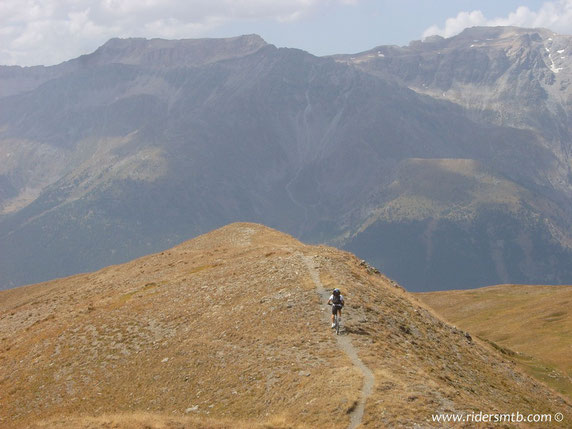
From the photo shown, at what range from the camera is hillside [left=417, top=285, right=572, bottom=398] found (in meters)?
73.6

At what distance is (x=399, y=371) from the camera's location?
34625 mm

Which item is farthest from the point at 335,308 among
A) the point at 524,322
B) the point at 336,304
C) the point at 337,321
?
the point at 524,322

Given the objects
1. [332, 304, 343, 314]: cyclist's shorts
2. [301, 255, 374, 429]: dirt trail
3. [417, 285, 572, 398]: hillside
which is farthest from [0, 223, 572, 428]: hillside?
[417, 285, 572, 398]: hillside

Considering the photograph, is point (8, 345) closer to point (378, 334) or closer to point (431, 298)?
point (378, 334)

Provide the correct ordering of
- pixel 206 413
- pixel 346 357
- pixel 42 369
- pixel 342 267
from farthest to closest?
1. pixel 342 267
2. pixel 42 369
3. pixel 346 357
4. pixel 206 413

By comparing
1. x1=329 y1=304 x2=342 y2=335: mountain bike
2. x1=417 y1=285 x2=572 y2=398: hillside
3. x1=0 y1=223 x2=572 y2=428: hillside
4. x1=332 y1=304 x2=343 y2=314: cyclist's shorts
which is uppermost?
x1=332 y1=304 x2=343 y2=314: cyclist's shorts

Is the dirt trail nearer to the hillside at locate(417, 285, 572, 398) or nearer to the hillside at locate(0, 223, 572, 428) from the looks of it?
the hillside at locate(0, 223, 572, 428)

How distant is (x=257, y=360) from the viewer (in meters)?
38.0

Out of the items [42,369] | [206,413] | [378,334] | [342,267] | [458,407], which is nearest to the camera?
[458,407]

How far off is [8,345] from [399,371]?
41318 mm

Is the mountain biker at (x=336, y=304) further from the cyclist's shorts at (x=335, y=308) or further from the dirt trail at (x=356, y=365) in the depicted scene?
the dirt trail at (x=356, y=365)

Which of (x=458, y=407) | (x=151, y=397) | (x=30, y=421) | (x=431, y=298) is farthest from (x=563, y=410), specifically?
(x=431, y=298)

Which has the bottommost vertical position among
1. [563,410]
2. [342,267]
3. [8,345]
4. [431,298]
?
[431,298]

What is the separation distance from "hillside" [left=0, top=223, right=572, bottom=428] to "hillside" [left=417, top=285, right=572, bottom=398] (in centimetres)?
2195
